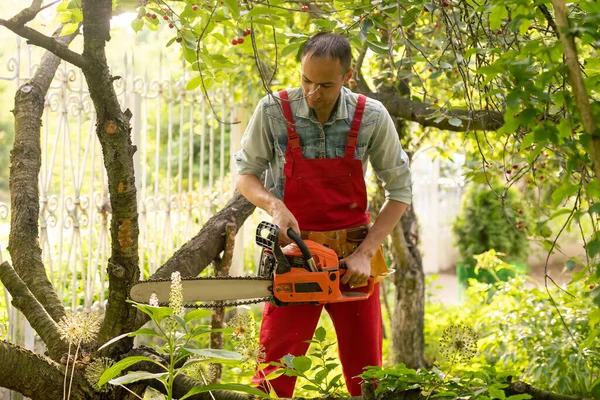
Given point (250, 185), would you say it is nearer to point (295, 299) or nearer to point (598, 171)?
point (295, 299)

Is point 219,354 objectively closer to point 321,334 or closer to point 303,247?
point 321,334

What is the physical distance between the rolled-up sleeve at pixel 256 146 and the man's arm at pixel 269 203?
0.04 metres

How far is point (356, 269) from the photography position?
2719 millimetres

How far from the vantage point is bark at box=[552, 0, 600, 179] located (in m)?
1.39

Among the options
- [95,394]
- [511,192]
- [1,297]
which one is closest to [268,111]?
[95,394]

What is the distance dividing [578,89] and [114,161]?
52.8 inches

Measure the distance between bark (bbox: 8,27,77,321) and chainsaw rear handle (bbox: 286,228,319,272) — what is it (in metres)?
0.94

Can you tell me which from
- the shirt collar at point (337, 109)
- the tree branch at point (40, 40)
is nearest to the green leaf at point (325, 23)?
the shirt collar at point (337, 109)

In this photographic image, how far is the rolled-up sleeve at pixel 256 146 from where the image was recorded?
2.87m

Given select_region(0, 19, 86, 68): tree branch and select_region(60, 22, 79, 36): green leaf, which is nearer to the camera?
select_region(0, 19, 86, 68): tree branch

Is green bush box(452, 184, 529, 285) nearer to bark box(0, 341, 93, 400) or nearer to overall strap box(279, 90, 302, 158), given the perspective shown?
overall strap box(279, 90, 302, 158)

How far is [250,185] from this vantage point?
114 inches

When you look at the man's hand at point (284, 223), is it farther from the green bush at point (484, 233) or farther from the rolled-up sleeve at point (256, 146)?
the green bush at point (484, 233)

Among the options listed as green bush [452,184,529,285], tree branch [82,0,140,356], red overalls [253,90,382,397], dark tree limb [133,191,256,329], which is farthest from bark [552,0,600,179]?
green bush [452,184,529,285]
